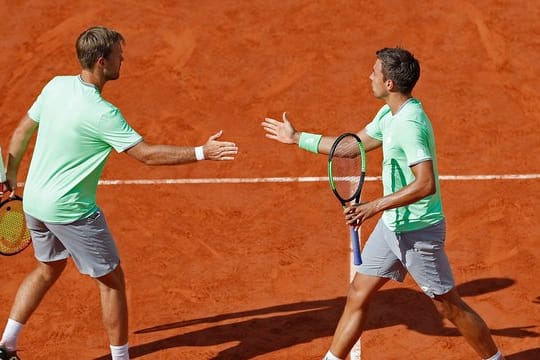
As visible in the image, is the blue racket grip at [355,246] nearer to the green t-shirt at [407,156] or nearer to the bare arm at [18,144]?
the green t-shirt at [407,156]

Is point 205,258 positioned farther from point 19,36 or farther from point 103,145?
point 19,36

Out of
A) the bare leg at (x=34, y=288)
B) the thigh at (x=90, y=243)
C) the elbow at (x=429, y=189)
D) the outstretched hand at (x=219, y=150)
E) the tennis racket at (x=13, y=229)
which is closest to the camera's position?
the elbow at (x=429, y=189)

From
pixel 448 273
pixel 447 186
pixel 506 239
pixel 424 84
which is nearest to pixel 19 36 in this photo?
pixel 424 84

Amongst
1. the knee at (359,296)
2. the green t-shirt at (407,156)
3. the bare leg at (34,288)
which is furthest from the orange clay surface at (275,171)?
the green t-shirt at (407,156)

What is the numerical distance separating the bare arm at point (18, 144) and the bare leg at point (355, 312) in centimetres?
246

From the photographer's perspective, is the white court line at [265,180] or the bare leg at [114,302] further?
the white court line at [265,180]

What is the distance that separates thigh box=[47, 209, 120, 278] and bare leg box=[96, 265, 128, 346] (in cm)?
9

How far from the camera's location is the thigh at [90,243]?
7398 millimetres

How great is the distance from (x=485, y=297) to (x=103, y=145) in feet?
11.4

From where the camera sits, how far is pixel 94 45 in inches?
284

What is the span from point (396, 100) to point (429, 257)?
1051 mm

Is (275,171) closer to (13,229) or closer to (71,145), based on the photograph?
(13,229)

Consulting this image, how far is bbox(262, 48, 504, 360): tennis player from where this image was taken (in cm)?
690

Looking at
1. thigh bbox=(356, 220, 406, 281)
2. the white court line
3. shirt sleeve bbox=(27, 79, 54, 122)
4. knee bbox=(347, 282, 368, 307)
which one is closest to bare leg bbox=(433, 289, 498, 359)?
thigh bbox=(356, 220, 406, 281)
